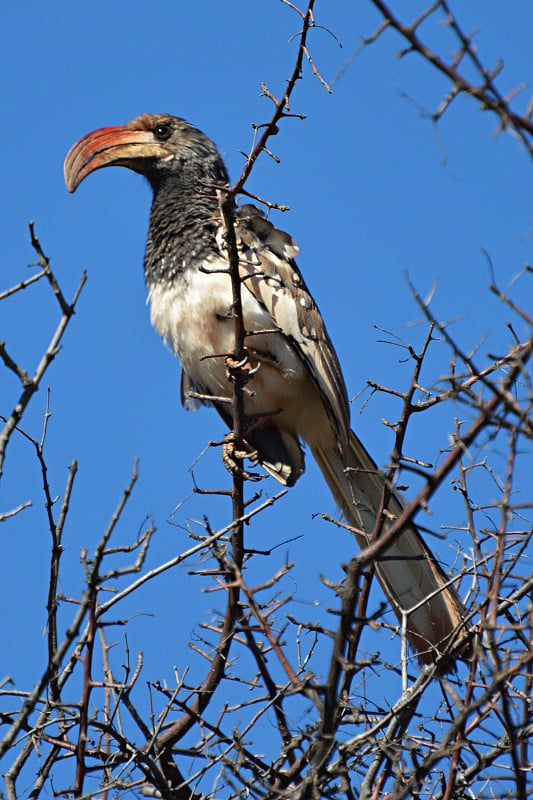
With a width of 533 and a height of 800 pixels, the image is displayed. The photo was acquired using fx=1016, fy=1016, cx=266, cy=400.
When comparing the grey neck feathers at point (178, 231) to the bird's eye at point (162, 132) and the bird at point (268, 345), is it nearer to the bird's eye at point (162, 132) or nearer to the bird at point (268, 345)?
the bird at point (268, 345)

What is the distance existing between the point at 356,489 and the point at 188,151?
2.07 m

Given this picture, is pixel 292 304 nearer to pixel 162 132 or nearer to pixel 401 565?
pixel 401 565

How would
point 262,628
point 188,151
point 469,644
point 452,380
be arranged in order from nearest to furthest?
1. point 452,380
2. point 262,628
3. point 469,644
4. point 188,151

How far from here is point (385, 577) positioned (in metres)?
4.43

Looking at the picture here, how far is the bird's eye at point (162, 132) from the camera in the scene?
5.62m

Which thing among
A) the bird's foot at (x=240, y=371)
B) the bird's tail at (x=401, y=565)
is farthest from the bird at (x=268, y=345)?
the bird's foot at (x=240, y=371)

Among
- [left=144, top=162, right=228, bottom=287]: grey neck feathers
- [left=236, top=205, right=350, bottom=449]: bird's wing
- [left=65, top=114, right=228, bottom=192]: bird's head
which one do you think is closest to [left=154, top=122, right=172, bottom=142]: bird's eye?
[left=65, top=114, right=228, bottom=192]: bird's head

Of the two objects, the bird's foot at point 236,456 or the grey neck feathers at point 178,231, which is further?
the grey neck feathers at point 178,231

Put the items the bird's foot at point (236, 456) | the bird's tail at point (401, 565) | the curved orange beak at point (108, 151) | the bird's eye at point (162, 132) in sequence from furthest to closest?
the bird's eye at point (162, 132)
the curved orange beak at point (108, 151)
the bird's foot at point (236, 456)
the bird's tail at point (401, 565)

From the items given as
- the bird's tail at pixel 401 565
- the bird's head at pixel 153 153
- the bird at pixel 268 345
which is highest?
the bird's head at pixel 153 153

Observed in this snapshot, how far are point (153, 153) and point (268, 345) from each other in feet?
4.84

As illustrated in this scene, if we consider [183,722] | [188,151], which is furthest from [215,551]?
[188,151]

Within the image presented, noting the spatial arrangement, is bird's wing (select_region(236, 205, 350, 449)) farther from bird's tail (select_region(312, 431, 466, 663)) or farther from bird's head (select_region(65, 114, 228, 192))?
bird's head (select_region(65, 114, 228, 192))

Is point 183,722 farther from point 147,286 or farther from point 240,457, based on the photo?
point 147,286
